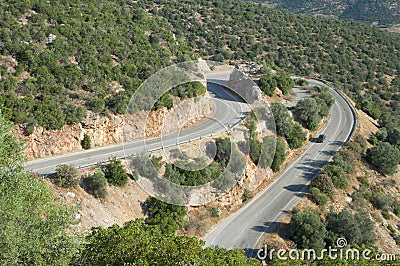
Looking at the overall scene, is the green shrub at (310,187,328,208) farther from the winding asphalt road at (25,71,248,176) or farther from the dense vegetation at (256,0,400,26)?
the dense vegetation at (256,0,400,26)

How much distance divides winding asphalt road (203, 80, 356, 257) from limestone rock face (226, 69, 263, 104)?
8587 mm

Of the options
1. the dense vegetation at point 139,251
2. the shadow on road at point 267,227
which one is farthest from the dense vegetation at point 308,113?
the dense vegetation at point 139,251

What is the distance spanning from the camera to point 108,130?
97.9ft

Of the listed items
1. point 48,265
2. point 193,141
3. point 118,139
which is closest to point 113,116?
point 118,139

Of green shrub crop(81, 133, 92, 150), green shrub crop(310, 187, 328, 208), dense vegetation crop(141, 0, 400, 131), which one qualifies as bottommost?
dense vegetation crop(141, 0, 400, 131)

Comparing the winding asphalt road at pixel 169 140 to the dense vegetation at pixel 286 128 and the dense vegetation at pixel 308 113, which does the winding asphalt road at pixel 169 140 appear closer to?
the dense vegetation at pixel 286 128

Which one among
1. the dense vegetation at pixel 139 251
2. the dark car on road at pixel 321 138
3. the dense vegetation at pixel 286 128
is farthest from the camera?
the dark car on road at pixel 321 138

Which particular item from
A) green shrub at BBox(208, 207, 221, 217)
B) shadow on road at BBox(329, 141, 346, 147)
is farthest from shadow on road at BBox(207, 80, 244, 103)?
green shrub at BBox(208, 207, 221, 217)

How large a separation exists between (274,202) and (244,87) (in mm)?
19530

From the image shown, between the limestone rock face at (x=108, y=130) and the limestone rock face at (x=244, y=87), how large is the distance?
28.1ft

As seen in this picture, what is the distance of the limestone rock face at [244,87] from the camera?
142 ft

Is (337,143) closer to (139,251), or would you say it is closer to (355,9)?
(139,251)

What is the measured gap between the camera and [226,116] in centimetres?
3822

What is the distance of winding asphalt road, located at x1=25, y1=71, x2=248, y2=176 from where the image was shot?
2533 cm
